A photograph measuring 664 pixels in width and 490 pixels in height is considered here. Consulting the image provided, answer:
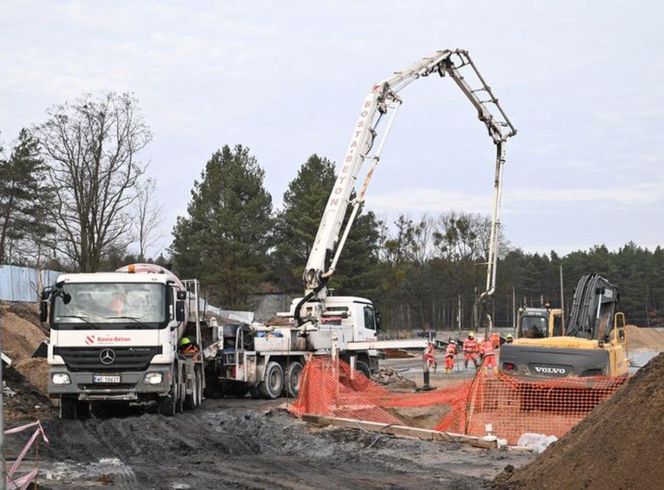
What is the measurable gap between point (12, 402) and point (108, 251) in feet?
79.2

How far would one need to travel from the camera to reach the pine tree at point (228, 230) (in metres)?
60.6

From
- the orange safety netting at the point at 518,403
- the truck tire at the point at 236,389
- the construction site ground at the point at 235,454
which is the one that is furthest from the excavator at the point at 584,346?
the truck tire at the point at 236,389

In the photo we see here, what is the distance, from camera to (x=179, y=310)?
17.9 m

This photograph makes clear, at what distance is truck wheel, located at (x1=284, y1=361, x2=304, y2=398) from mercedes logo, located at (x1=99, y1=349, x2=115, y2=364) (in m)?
7.71

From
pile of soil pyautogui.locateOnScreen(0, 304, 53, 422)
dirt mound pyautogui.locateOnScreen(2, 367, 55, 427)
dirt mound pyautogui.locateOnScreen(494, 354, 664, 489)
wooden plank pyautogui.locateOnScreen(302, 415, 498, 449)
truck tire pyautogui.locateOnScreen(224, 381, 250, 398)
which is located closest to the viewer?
A: dirt mound pyautogui.locateOnScreen(494, 354, 664, 489)

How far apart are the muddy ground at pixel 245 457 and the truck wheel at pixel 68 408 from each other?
568 millimetres

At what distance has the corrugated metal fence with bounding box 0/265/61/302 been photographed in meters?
38.8

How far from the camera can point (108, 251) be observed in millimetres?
41688

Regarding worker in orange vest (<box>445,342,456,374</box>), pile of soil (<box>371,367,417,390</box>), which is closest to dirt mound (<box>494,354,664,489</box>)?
pile of soil (<box>371,367,417,390</box>)

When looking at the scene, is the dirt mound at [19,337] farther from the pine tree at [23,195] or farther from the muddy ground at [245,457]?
the pine tree at [23,195]

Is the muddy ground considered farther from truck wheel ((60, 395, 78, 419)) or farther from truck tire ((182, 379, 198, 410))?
truck tire ((182, 379, 198, 410))

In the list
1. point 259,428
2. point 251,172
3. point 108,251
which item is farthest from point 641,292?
point 259,428

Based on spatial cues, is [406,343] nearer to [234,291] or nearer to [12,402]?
[12,402]

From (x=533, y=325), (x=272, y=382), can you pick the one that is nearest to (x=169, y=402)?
(x=272, y=382)
